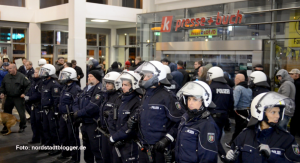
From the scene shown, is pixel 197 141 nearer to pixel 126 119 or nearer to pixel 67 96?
Result: pixel 126 119

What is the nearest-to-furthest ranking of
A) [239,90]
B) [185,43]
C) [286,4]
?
[239,90] < [286,4] < [185,43]

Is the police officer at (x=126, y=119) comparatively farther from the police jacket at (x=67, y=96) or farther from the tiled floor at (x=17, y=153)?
the tiled floor at (x=17, y=153)

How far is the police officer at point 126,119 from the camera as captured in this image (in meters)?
4.68

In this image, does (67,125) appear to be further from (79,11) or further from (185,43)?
(79,11)

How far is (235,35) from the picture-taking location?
11812 mm

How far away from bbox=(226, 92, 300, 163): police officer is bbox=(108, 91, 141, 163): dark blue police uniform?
1852 millimetres

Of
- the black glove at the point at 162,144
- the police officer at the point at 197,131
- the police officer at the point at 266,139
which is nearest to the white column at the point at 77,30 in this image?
the black glove at the point at 162,144

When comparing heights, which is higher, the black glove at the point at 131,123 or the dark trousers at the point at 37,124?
the black glove at the point at 131,123

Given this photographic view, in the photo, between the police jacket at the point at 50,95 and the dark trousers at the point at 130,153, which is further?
the police jacket at the point at 50,95

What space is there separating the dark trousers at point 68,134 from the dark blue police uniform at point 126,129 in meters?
2.03

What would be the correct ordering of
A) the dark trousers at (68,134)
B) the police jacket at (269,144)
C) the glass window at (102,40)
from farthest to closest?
the glass window at (102,40), the dark trousers at (68,134), the police jacket at (269,144)

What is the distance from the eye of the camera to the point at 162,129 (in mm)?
4195

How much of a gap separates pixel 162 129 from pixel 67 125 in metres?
3.21

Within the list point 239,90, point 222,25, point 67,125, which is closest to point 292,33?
point 222,25
